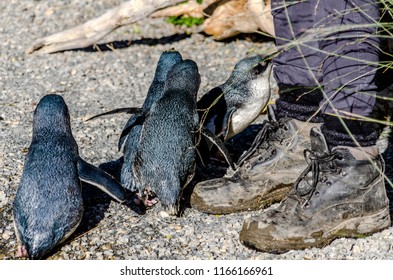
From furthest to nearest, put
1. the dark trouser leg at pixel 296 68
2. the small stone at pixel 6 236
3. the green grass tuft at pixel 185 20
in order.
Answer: the green grass tuft at pixel 185 20 → the dark trouser leg at pixel 296 68 → the small stone at pixel 6 236

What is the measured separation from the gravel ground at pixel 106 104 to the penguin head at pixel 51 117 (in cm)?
40

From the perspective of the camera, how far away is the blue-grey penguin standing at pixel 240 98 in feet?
13.2

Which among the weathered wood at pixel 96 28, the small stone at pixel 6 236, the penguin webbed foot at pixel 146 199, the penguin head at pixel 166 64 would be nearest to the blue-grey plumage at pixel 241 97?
the penguin head at pixel 166 64

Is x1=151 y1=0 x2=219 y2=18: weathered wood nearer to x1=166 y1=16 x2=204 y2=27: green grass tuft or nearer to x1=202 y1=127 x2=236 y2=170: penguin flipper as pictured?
x1=166 y1=16 x2=204 y2=27: green grass tuft

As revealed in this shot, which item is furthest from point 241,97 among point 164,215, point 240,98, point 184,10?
point 184,10

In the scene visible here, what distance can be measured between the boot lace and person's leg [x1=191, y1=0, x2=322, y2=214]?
0.72 feet

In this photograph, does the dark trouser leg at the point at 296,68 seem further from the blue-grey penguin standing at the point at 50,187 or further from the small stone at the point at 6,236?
the small stone at the point at 6,236

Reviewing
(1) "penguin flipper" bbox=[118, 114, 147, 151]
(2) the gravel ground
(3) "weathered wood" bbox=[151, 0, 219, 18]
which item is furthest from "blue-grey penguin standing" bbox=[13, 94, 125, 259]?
(3) "weathered wood" bbox=[151, 0, 219, 18]

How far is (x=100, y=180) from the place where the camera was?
338 cm

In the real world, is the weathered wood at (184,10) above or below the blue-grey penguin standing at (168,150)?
below

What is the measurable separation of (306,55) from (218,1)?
2.07 meters

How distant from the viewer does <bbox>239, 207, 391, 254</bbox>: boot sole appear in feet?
10.4

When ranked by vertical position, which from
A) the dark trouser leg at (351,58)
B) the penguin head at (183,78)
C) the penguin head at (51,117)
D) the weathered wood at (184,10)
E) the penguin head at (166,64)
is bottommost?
the weathered wood at (184,10)

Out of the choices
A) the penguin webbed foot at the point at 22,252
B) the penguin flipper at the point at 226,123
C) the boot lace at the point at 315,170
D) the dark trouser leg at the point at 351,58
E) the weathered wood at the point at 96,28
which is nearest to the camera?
the dark trouser leg at the point at 351,58
